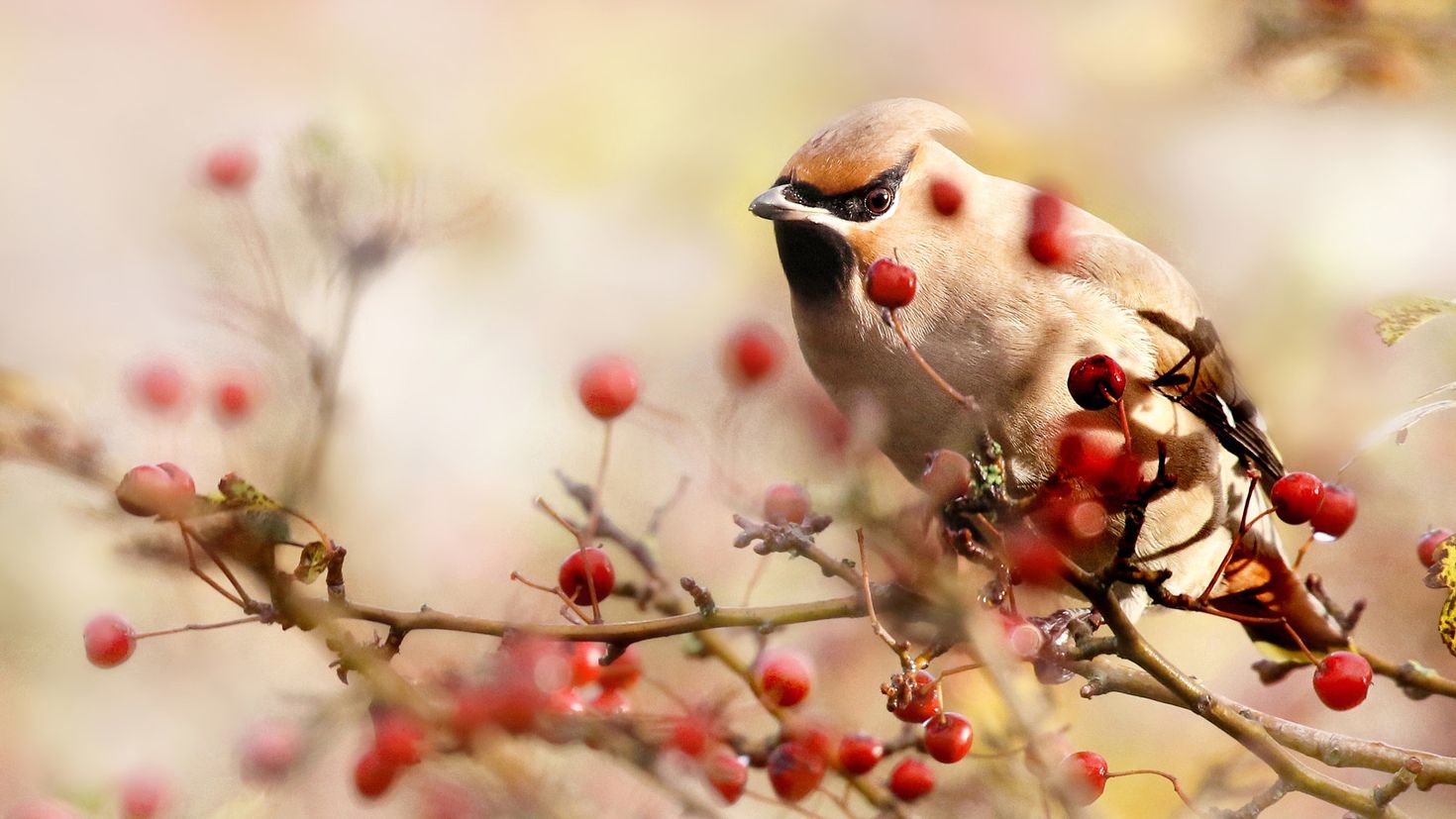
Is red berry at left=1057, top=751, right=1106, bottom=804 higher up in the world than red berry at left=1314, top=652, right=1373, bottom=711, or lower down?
lower down

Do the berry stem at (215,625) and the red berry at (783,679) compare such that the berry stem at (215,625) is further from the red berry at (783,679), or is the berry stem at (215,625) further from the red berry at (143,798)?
the red berry at (783,679)

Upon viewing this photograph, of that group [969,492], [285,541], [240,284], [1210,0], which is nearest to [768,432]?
[969,492]

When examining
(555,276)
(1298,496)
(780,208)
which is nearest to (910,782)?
(1298,496)

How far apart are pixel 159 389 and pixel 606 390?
76 centimetres

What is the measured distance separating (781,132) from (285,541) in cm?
366

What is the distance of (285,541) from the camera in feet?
4.37

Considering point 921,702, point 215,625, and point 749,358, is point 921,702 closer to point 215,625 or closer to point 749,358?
point 749,358

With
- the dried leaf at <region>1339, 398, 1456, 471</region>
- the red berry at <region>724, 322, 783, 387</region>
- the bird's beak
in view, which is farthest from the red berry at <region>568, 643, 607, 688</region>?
the dried leaf at <region>1339, 398, 1456, 471</region>

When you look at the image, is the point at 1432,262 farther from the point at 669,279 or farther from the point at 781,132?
the point at 669,279

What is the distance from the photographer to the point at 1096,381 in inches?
68.2

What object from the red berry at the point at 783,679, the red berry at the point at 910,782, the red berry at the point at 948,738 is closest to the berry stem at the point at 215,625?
the red berry at the point at 783,679

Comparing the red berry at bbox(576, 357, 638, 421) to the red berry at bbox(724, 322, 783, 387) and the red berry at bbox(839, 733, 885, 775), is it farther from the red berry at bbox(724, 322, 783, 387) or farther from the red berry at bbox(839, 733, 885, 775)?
the red berry at bbox(839, 733, 885, 775)

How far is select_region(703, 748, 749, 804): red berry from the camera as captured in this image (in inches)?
78.0

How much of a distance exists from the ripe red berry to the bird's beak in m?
1.32
